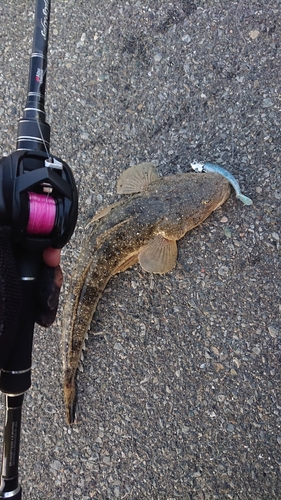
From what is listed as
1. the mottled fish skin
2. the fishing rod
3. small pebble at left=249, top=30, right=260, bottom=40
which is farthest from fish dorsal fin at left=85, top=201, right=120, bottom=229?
small pebble at left=249, top=30, right=260, bottom=40

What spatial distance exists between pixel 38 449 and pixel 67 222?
85.1 inches

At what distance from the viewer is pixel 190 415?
113 inches

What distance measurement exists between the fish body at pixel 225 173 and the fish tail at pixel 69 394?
1.66 metres

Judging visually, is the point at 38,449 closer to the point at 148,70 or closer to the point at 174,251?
the point at 174,251

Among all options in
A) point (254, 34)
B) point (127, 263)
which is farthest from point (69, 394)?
point (254, 34)

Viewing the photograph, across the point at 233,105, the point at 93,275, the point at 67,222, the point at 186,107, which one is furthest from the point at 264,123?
the point at 67,222

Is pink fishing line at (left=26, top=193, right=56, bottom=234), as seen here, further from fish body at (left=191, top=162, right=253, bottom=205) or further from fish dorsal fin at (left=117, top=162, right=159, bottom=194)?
fish body at (left=191, top=162, right=253, bottom=205)

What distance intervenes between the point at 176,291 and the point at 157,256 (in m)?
0.30

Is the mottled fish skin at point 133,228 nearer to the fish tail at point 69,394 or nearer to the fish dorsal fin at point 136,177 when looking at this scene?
the fish dorsal fin at point 136,177

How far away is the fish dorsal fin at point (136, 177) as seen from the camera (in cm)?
292

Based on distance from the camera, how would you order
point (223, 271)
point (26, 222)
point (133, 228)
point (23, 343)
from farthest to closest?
point (223, 271) < point (133, 228) < point (23, 343) < point (26, 222)

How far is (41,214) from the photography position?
168cm

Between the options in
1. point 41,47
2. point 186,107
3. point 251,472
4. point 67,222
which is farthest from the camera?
point 186,107

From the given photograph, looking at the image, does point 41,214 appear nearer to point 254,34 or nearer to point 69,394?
point 69,394
